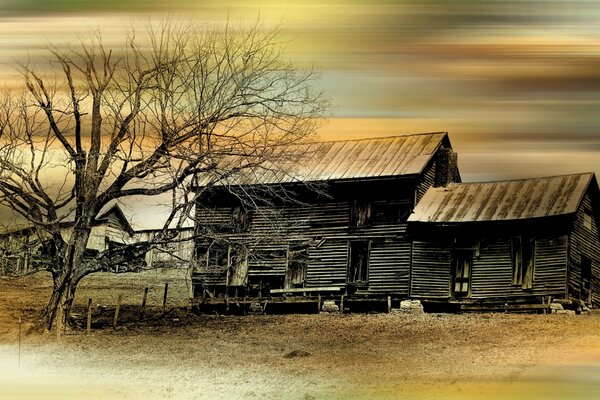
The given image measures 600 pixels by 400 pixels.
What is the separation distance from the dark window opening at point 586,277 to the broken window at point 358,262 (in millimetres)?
3444

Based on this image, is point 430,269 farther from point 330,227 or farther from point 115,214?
point 115,214

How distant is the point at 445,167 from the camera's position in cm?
1628

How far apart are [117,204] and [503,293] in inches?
239

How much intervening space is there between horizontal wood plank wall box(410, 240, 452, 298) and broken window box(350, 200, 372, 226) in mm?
976

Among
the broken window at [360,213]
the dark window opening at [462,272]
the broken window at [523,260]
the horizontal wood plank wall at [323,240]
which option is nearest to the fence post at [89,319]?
the horizontal wood plank wall at [323,240]

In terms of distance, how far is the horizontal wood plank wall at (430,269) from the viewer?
16.6 m

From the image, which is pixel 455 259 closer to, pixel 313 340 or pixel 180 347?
pixel 313 340

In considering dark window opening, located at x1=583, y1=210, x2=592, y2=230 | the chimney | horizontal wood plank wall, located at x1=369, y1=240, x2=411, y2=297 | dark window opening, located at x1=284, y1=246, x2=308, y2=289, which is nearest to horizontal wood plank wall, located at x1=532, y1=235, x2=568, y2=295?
dark window opening, located at x1=583, y1=210, x2=592, y2=230

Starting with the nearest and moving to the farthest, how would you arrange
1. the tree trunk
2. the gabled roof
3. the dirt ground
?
the dirt ground → the tree trunk → the gabled roof

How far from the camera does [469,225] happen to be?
16359mm

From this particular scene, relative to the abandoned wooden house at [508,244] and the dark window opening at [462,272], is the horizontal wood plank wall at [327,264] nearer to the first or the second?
the abandoned wooden house at [508,244]

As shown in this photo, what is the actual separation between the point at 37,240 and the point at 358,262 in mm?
5519

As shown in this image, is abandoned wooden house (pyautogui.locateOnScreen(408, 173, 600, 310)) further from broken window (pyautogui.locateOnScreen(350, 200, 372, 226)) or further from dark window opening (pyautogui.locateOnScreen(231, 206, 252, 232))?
dark window opening (pyautogui.locateOnScreen(231, 206, 252, 232))

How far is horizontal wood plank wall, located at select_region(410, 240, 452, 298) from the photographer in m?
16.6
